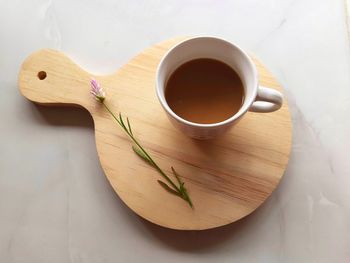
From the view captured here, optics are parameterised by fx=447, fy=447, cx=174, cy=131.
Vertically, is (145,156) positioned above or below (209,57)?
below

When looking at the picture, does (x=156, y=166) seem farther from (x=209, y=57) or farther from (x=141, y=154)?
(x=209, y=57)

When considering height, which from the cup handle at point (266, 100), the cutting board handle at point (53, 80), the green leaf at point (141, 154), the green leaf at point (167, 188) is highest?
the cup handle at point (266, 100)

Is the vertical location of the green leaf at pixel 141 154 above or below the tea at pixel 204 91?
below

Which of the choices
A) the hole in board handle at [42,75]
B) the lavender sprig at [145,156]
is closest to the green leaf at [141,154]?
the lavender sprig at [145,156]

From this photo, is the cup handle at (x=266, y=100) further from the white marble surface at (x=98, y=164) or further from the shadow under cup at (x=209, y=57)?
the white marble surface at (x=98, y=164)

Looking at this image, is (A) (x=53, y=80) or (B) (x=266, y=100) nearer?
(B) (x=266, y=100)

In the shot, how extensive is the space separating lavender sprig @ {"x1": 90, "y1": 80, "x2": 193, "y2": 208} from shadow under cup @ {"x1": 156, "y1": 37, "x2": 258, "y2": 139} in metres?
0.08

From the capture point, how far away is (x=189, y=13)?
2.92ft

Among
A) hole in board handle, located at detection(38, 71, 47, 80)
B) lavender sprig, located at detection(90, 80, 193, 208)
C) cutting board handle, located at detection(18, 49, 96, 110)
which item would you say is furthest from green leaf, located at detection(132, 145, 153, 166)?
hole in board handle, located at detection(38, 71, 47, 80)

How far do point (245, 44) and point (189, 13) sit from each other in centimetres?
13

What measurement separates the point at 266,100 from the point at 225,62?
0.36 feet

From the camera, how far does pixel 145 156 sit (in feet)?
2.48

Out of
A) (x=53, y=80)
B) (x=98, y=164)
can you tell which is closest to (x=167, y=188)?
(x=98, y=164)

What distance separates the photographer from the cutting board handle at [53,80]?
800 millimetres
